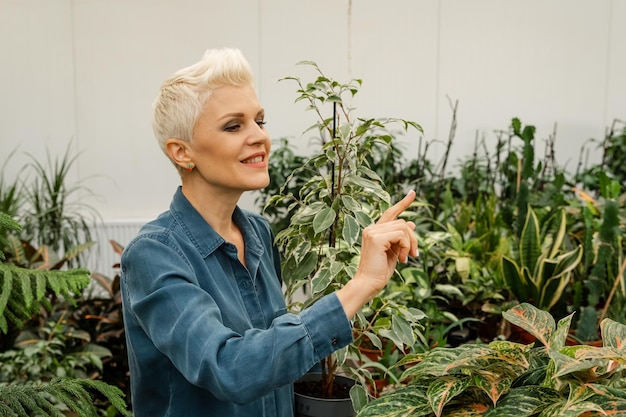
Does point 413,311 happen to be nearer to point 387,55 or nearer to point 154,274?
point 154,274

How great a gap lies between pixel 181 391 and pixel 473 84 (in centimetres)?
433

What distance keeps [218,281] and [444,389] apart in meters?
0.53

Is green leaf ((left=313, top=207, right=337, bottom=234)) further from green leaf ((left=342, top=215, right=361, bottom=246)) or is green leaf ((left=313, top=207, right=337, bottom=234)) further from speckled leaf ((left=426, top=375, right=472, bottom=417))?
speckled leaf ((left=426, top=375, right=472, bottom=417))

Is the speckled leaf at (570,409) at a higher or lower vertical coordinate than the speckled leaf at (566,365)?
lower

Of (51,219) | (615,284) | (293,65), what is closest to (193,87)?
(615,284)

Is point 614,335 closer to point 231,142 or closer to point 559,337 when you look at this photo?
point 559,337

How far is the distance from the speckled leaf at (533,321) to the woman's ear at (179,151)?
2.55ft

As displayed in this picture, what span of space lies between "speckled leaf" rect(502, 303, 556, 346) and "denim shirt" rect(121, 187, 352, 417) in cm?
46

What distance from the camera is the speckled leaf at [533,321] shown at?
4.79 feet

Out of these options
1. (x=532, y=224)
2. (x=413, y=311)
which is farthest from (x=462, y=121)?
(x=413, y=311)

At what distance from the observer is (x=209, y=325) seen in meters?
1.20

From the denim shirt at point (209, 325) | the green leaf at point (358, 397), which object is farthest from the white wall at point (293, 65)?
the denim shirt at point (209, 325)

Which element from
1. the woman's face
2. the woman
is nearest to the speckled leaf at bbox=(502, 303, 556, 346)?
the woman

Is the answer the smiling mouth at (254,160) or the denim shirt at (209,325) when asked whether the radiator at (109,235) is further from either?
the smiling mouth at (254,160)
